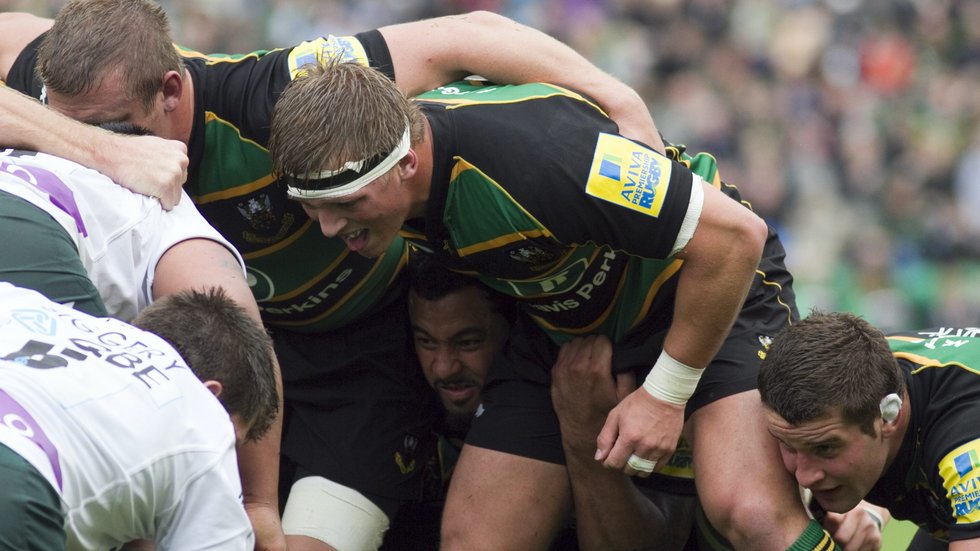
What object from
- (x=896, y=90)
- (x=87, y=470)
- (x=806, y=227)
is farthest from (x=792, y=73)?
(x=87, y=470)

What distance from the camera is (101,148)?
383 centimetres

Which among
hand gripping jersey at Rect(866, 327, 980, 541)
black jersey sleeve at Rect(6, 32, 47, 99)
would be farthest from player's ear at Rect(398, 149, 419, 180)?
hand gripping jersey at Rect(866, 327, 980, 541)

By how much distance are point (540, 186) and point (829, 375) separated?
3.33ft

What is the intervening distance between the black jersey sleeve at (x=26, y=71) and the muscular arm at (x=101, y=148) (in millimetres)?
646

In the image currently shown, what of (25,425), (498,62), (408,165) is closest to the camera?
(25,425)

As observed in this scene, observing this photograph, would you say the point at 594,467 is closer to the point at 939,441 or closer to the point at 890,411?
the point at 890,411

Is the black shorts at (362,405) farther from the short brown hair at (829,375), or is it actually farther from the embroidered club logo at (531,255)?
the short brown hair at (829,375)

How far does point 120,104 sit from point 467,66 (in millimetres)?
1085

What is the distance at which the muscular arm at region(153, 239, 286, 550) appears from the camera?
3.71 meters

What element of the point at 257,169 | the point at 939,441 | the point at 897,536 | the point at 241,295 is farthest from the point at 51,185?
the point at 897,536

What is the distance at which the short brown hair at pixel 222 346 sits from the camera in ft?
10.4

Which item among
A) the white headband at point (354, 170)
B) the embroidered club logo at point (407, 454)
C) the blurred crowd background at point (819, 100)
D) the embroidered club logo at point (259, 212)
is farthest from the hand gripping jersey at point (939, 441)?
the blurred crowd background at point (819, 100)

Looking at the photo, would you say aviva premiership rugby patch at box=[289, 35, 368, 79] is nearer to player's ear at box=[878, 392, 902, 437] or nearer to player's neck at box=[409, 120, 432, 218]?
player's neck at box=[409, 120, 432, 218]

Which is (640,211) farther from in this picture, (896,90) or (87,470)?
(896,90)
